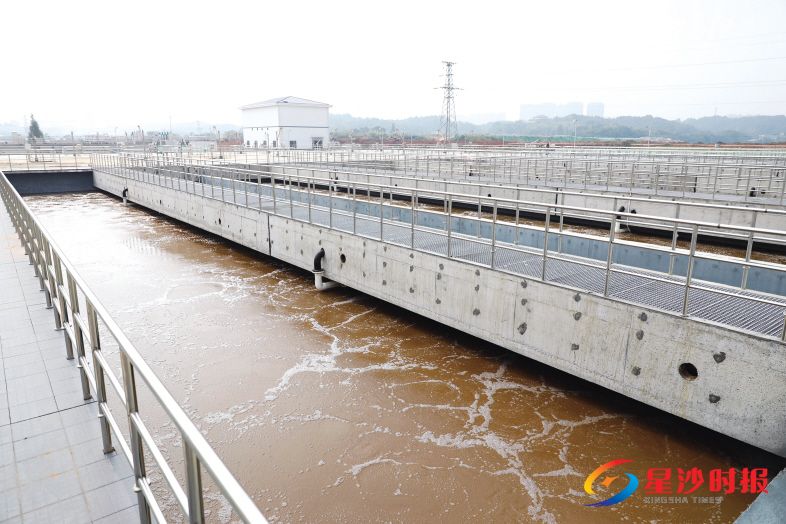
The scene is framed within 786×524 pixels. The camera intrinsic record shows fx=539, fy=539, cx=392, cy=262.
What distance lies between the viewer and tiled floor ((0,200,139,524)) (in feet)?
9.72

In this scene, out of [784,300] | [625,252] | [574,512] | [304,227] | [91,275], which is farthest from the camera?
[91,275]

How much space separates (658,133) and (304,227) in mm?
123091

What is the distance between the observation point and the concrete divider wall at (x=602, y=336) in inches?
213

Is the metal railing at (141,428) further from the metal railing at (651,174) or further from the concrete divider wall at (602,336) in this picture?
the metal railing at (651,174)

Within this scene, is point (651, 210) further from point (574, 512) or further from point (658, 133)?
point (658, 133)

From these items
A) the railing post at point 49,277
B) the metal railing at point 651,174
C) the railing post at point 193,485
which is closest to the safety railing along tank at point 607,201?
the metal railing at point 651,174

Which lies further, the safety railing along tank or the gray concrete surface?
the safety railing along tank

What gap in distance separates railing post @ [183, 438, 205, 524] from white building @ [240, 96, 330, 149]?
62.1 meters

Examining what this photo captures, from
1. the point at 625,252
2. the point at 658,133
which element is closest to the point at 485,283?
the point at 625,252

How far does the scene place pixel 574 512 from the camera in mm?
5316

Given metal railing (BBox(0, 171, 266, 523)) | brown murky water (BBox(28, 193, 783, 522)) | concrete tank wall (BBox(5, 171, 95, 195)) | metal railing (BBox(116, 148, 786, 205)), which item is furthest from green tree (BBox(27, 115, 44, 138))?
metal railing (BBox(0, 171, 266, 523))

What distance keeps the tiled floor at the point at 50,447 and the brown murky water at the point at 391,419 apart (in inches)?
75.8

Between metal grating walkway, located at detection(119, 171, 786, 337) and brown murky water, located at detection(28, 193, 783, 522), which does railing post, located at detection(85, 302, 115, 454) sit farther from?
metal grating walkway, located at detection(119, 171, 786, 337)

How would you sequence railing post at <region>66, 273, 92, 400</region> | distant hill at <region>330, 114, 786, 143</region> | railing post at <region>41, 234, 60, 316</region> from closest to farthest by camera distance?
railing post at <region>66, 273, 92, 400</region>, railing post at <region>41, 234, 60, 316</region>, distant hill at <region>330, 114, 786, 143</region>
